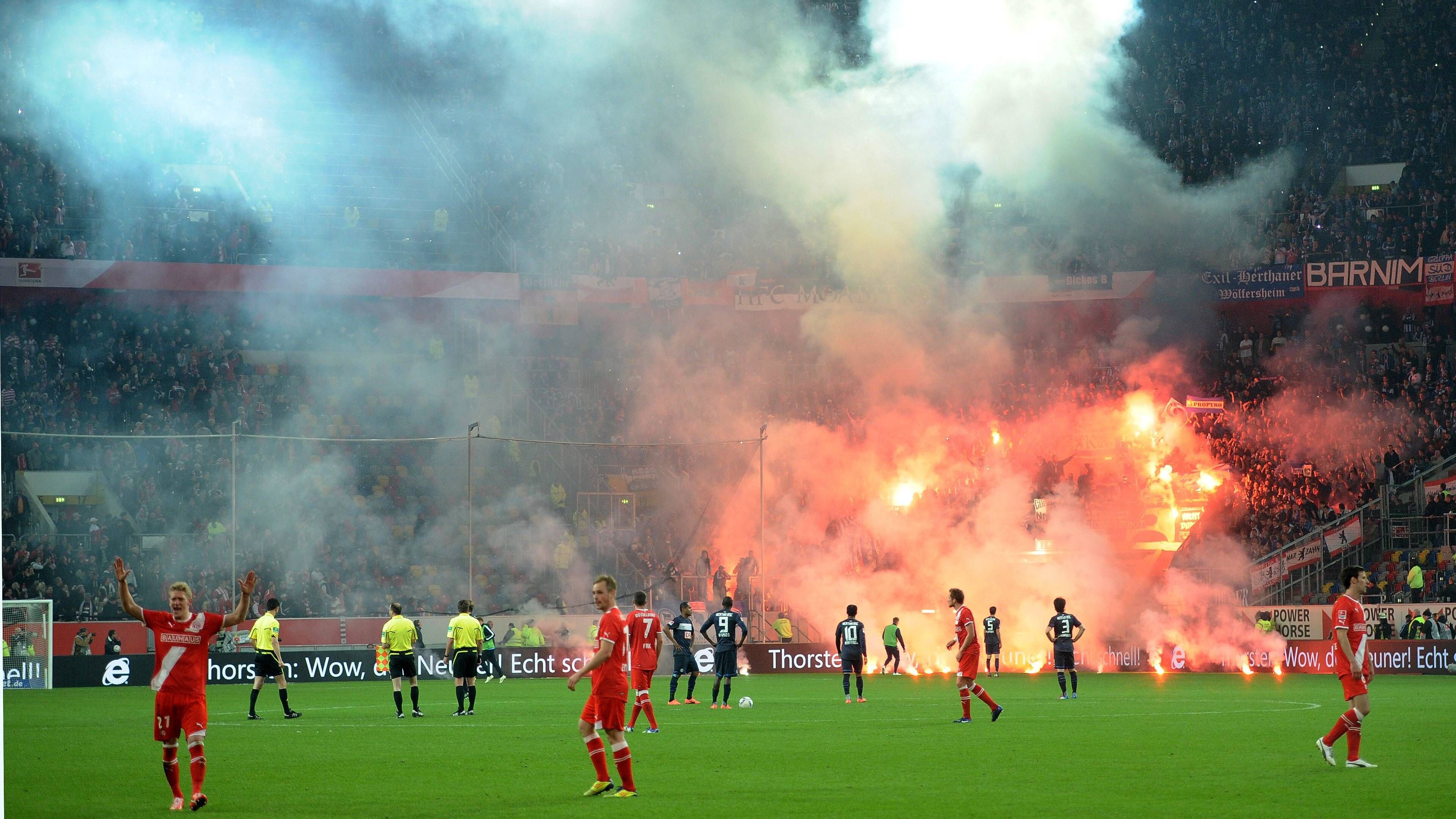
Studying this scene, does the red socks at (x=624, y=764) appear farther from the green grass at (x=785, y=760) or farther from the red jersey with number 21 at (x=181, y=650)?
the red jersey with number 21 at (x=181, y=650)

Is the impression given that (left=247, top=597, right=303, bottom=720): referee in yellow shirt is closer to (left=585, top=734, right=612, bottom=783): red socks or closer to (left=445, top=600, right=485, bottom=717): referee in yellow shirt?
(left=445, top=600, right=485, bottom=717): referee in yellow shirt

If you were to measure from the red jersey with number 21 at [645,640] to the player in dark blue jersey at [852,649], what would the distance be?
708 cm

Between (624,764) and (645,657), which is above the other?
(645,657)

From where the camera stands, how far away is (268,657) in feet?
70.8

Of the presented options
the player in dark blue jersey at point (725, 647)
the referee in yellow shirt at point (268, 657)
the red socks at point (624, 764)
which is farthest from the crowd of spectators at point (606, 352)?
the red socks at point (624, 764)

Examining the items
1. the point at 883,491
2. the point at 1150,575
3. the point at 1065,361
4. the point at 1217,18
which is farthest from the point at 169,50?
the point at 1217,18

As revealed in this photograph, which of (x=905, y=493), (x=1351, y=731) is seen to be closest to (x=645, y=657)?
(x=1351, y=731)

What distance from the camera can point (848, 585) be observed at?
38781 millimetres

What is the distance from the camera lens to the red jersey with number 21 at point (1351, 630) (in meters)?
12.6

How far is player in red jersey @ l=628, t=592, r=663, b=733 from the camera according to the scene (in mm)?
17000

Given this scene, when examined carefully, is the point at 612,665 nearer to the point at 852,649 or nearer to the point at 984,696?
the point at 984,696

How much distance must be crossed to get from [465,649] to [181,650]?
1121cm

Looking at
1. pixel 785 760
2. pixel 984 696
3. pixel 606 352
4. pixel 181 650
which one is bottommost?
pixel 785 760

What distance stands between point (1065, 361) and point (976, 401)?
11.6ft
